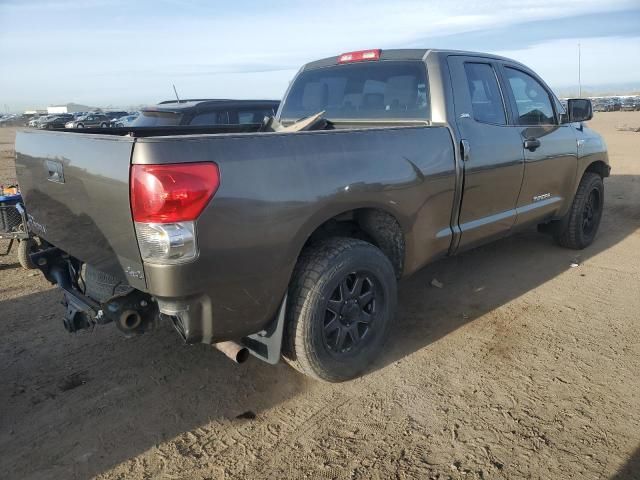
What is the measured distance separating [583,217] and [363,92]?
3.07 m

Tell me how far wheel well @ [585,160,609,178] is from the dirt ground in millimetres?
1829

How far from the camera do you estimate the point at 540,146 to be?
14.9 feet

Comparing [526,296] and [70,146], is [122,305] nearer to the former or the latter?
[70,146]

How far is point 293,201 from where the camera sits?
8.57 feet

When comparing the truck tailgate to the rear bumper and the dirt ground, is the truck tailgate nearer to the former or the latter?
the rear bumper

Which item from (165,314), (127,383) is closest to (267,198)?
(165,314)

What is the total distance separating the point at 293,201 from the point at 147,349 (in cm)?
173

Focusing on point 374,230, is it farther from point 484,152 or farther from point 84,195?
point 84,195

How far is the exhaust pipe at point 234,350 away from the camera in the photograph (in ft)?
9.17

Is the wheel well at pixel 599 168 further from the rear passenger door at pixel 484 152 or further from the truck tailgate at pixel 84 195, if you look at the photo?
the truck tailgate at pixel 84 195

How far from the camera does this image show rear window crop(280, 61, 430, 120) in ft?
12.7

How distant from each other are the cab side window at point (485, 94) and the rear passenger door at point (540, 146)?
7.6 inches

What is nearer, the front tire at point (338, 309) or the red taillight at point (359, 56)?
the front tire at point (338, 309)

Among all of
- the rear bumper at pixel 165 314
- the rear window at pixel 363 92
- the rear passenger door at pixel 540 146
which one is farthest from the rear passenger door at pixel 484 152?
the rear bumper at pixel 165 314
